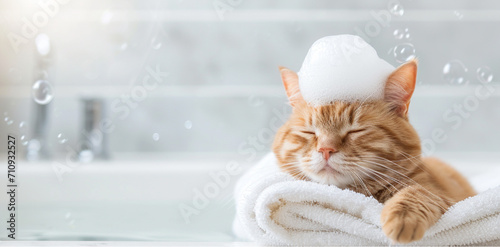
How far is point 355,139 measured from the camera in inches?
24.5

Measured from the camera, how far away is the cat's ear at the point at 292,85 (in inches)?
28.7

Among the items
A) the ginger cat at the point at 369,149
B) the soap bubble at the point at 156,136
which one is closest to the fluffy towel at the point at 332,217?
the ginger cat at the point at 369,149

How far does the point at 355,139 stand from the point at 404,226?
0.51ft

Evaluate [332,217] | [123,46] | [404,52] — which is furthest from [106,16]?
[332,217]

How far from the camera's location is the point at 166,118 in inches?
80.2

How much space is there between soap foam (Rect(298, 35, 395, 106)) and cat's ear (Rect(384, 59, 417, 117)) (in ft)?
0.04

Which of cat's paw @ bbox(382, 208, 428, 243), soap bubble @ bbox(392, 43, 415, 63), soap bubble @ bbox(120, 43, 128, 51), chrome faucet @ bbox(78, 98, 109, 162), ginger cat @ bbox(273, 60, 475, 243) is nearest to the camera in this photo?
cat's paw @ bbox(382, 208, 428, 243)

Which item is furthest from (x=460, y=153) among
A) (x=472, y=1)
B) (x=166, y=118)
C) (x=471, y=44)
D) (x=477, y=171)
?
(x=166, y=118)

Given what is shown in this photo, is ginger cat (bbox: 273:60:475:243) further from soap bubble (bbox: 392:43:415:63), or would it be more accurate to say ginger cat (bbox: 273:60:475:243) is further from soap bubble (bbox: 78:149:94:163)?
soap bubble (bbox: 78:149:94:163)

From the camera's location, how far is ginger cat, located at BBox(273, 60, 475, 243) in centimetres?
61

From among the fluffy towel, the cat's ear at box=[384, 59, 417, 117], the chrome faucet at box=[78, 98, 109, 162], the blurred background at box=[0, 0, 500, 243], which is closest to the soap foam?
the cat's ear at box=[384, 59, 417, 117]

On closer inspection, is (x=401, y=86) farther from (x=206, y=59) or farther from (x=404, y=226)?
(x=206, y=59)

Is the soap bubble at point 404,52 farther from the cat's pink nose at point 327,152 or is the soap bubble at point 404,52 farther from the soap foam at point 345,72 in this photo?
the cat's pink nose at point 327,152

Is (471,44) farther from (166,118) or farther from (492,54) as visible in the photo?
(166,118)
